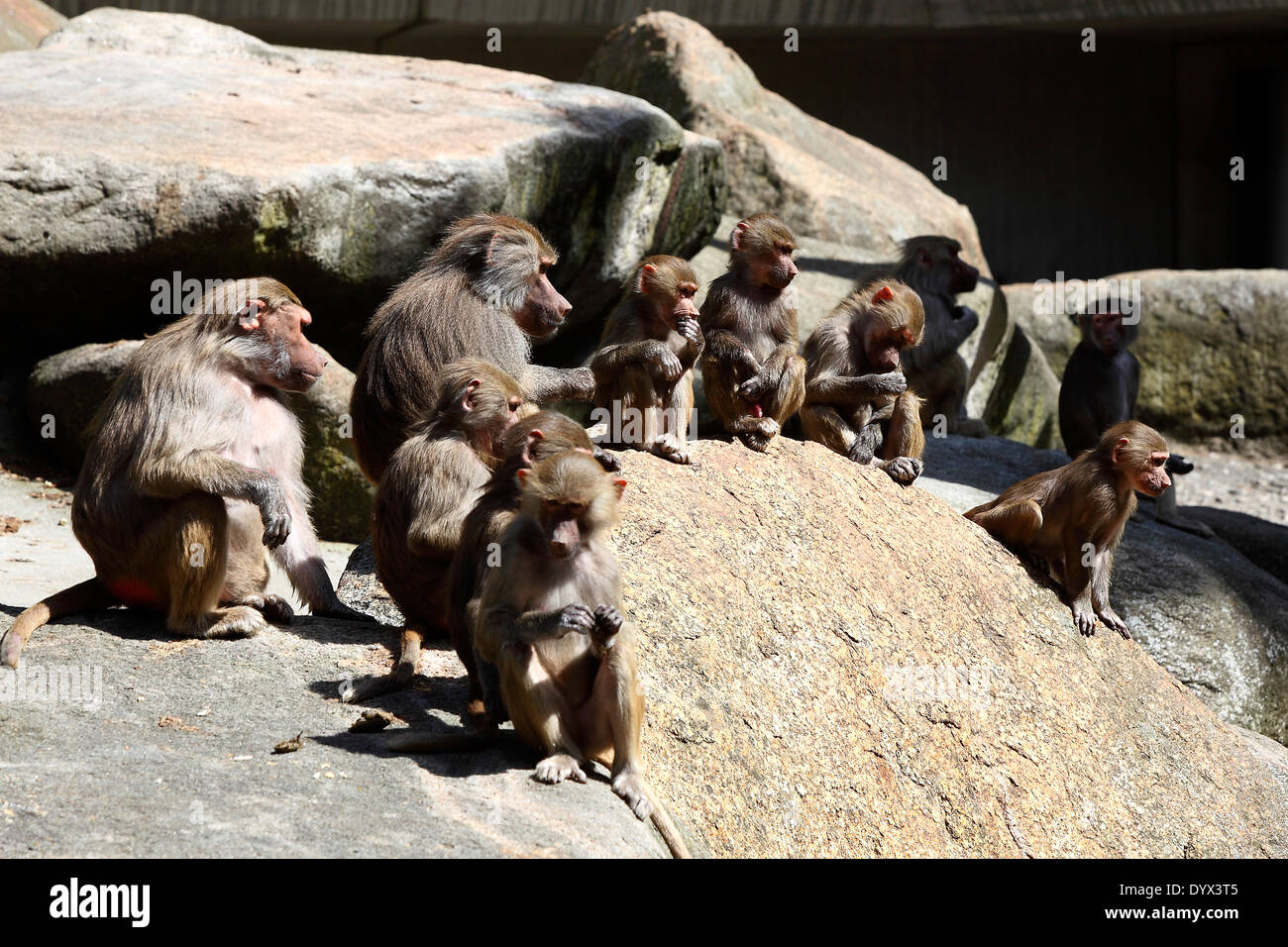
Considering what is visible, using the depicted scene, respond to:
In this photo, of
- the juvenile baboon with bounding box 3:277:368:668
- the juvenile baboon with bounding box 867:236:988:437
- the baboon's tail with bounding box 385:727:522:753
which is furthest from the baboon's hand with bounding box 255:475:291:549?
the juvenile baboon with bounding box 867:236:988:437

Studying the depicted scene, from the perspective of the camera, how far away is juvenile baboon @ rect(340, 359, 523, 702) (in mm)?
5008

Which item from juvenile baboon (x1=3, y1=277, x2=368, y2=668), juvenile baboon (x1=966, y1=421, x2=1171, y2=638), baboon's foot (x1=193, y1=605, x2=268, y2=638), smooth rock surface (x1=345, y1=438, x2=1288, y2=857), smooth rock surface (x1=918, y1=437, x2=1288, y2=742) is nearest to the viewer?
smooth rock surface (x1=345, y1=438, x2=1288, y2=857)

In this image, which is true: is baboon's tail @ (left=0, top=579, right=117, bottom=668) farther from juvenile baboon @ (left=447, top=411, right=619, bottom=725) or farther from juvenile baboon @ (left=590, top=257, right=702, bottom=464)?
juvenile baboon @ (left=590, top=257, right=702, bottom=464)

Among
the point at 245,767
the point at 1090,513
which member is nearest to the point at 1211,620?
the point at 1090,513

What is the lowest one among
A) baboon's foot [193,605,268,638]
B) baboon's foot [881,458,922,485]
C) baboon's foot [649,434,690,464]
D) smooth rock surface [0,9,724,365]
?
baboon's foot [193,605,268,638]

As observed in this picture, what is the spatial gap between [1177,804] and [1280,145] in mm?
13726

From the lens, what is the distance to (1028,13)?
14945 mm

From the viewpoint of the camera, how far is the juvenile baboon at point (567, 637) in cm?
393

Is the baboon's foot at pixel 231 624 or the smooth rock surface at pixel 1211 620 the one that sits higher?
the baboon's foot at pixel 231 624

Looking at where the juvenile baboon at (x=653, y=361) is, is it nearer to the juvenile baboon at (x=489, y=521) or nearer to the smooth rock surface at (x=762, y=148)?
the juvenile baboon at (x=489, y=521)

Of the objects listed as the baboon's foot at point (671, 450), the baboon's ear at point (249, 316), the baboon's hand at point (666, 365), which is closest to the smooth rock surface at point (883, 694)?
the baboon's foot at point (671, 450)

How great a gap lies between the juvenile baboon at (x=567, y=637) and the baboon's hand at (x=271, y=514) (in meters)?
1.12

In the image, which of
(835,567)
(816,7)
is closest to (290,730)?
(835,567)

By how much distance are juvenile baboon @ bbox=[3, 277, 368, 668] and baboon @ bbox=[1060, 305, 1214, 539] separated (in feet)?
19.6
